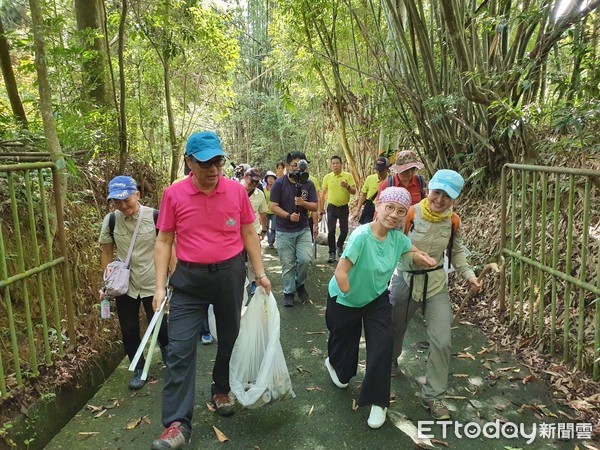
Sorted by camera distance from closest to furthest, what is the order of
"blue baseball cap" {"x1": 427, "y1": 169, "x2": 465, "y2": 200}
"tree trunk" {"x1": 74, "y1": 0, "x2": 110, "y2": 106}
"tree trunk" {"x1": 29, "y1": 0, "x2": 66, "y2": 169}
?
"blue baseball cap" {"x1": 427, "y1": 169, "x2": 465, "y2": 200}, "tree trunk" {"x1": 29, "y1": 0, "x2": 66, "y2": 169}, "tree trunk" {"x1": 74, "y1": 0, "x2": 110, "y2": 106}

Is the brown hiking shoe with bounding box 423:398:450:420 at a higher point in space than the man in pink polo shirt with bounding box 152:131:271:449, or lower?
lower

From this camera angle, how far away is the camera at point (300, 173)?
529cm

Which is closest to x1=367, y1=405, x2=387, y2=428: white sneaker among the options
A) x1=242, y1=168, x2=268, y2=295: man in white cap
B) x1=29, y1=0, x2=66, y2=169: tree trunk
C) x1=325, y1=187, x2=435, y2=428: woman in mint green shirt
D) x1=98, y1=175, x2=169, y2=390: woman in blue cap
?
x1=325, y1=187, x2=435, y2=428: woman in mint green shirt

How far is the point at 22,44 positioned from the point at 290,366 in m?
3.84

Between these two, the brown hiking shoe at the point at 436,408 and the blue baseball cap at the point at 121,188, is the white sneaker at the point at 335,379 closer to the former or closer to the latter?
the brown hiking shoe at the point at 436,408

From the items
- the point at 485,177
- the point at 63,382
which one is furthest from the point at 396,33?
the point at 63,382

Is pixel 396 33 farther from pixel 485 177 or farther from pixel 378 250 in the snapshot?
pixel 378 250

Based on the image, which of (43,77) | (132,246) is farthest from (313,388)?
(43,77)

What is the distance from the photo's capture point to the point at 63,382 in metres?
3.26

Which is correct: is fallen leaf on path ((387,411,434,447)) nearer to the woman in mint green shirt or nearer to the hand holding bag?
the woman in mint green shirt

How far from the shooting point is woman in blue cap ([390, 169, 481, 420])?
2926mm

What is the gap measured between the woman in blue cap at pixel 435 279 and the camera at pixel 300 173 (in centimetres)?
236

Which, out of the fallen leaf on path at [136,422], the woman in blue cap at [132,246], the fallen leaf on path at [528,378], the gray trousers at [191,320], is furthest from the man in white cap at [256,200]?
the fallen leaf on path at [528,378]

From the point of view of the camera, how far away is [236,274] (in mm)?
2797
